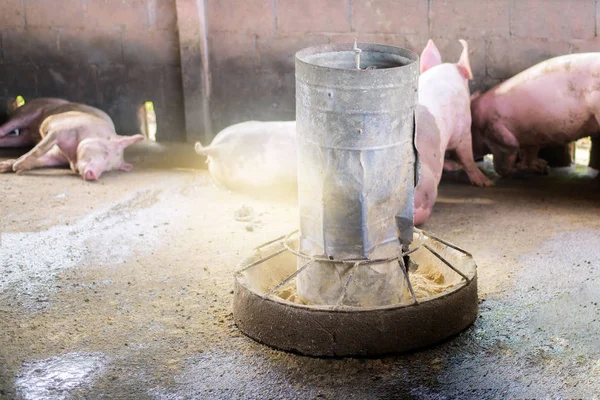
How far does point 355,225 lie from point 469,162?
357 cm

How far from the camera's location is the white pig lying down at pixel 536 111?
706cm

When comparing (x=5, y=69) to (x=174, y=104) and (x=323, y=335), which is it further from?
(x=323, y=335)

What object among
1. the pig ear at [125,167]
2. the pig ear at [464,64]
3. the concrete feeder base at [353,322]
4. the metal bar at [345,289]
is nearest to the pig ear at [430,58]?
the pig ear at [464,64]

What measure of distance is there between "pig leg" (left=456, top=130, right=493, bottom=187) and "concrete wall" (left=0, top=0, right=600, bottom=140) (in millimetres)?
1034

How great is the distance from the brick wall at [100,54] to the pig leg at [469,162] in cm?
323

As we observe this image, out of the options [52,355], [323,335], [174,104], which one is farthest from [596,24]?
[52,355]

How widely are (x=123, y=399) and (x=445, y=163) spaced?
4.66 metres

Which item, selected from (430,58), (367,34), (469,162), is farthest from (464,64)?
(367,34)

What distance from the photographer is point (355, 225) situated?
426 cm

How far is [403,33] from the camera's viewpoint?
26.7ft

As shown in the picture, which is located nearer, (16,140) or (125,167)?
(125,167)

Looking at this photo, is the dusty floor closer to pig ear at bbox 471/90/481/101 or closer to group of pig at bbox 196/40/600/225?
group of pig at bbox 196/40/600/225

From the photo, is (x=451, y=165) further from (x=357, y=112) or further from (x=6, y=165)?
(x=6, y=165)

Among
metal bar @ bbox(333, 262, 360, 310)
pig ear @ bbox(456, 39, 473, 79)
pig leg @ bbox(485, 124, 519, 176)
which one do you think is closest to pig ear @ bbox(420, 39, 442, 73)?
pig ear @ bbox(456, 39, 473, 79)
